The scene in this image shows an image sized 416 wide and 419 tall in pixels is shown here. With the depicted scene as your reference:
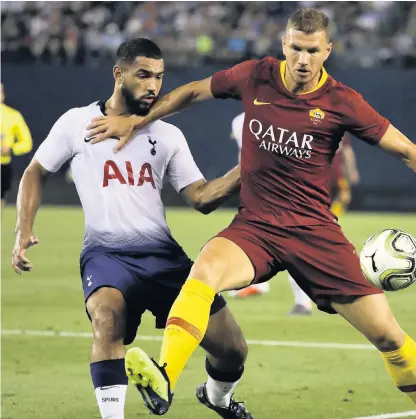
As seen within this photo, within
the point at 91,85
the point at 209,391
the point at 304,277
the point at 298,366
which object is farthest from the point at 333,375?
the point at 91,85

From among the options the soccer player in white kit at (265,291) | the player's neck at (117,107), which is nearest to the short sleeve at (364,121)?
the player's neck at (117,107)

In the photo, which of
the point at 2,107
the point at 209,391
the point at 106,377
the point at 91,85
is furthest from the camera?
the point at 91,85

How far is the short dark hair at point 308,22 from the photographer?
6.52m

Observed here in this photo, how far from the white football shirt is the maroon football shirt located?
50cm

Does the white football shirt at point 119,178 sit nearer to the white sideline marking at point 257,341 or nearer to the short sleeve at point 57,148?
the short sleeve at point 57,148

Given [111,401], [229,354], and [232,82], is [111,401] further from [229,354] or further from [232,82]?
[232,82]

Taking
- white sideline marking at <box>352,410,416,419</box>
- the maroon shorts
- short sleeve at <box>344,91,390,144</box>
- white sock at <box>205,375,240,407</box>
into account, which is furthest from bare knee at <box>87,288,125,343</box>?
white sideline marking at <box>352,410,416,419</box>

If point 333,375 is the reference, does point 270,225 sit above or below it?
above

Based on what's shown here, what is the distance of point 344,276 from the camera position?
6.54 m

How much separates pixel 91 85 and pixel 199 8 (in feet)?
11.1

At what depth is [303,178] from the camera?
6.68 meters

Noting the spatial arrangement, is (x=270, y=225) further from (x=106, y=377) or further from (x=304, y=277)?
(x=106, y=377)

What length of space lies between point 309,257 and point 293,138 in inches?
26.3

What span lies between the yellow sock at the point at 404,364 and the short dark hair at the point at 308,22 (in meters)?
1.78
